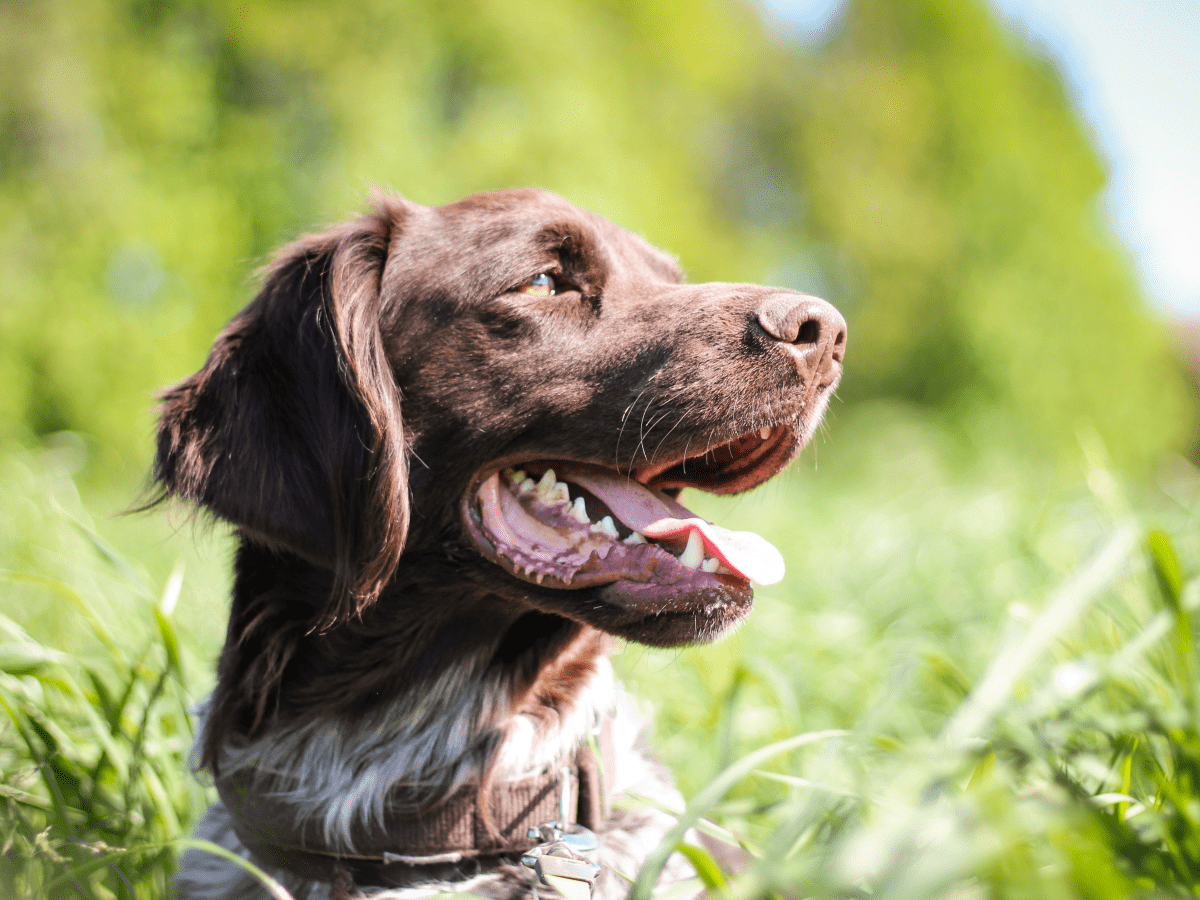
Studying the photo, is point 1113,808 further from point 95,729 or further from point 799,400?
point 95,729

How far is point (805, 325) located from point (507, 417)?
71 cm

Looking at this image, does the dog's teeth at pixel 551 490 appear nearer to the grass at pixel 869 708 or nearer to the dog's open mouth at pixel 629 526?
the dog's open mouth at pixel 629 526

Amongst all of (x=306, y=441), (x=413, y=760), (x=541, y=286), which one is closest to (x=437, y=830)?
(x=413, y=760)

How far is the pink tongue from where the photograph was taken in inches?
70.2

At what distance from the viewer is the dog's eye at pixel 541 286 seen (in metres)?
2.05

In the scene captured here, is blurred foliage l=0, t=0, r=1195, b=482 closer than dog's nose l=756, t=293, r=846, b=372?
No

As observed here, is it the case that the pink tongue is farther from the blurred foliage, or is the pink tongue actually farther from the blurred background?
the blurred foliage

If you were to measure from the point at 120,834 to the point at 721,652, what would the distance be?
186 centimetres

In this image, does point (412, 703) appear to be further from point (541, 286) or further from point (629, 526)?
point (541, 286)

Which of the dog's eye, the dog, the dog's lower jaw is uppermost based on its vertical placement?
the dog's eye

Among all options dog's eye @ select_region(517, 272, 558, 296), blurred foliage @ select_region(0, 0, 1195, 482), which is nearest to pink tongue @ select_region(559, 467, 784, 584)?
dog's eye @ select_region(517, 272, 558, 296)

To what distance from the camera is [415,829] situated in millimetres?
1734

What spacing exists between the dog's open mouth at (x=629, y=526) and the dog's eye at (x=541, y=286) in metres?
0.42

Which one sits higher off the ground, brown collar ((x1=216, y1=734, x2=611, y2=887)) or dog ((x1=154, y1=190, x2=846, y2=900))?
dog ((x1=154, y1=190, x2=846, y2=900))
